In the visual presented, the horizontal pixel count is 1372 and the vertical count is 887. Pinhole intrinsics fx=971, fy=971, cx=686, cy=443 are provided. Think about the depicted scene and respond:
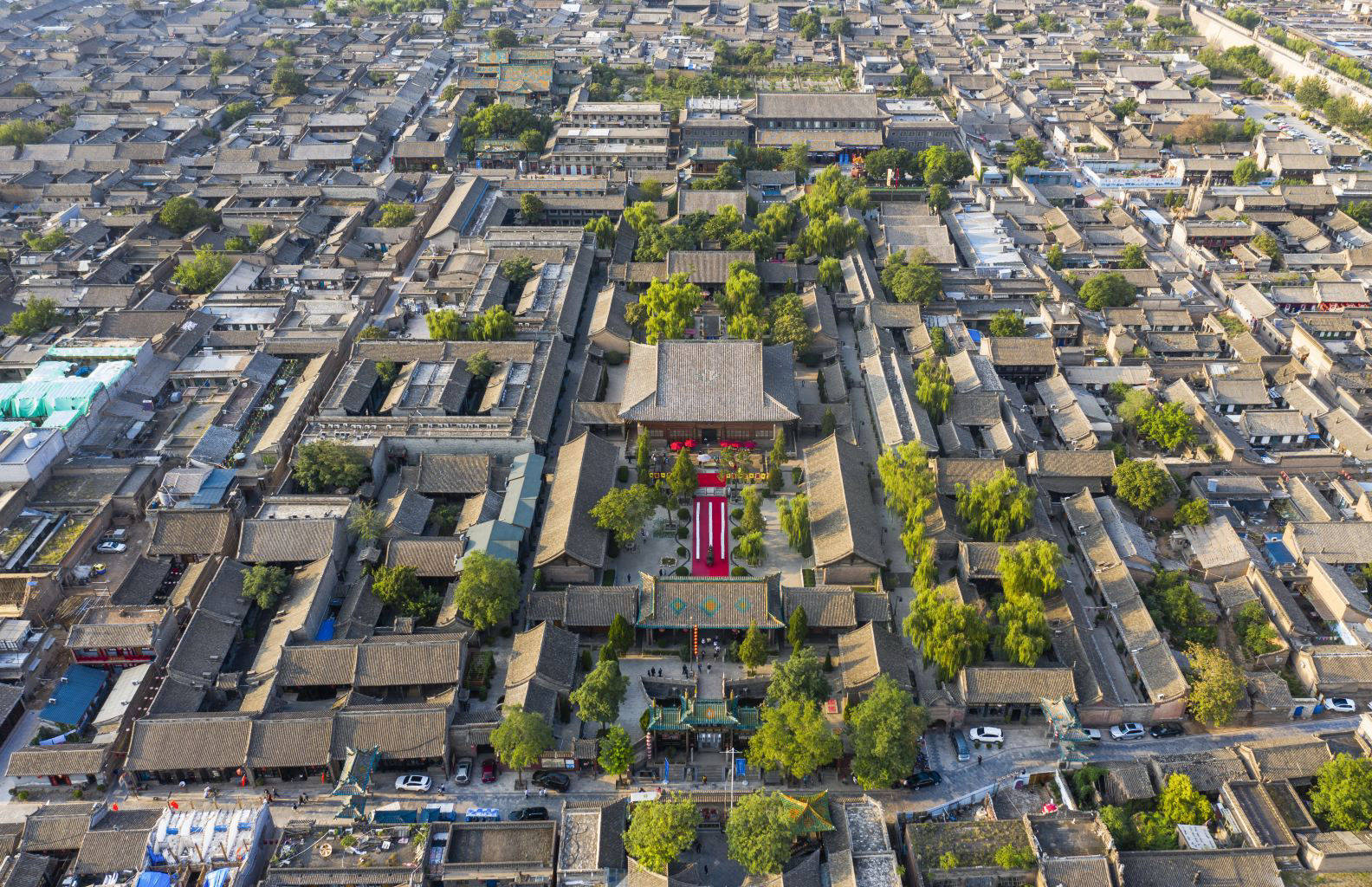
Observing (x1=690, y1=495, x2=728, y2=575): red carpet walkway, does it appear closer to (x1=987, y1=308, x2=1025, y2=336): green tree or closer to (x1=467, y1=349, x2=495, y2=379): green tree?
(x1=467, y1=349, x2=495, y2=379): green tree

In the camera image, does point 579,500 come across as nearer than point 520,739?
No

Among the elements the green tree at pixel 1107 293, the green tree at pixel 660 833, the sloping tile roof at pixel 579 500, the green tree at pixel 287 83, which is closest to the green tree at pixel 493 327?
Answer: the sloping tile roof at pixel 579 500

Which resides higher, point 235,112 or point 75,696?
point 235,112

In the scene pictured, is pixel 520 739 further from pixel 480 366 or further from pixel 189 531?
pixel 480 366

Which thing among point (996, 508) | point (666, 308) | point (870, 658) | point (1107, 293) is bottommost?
point (870, 658)

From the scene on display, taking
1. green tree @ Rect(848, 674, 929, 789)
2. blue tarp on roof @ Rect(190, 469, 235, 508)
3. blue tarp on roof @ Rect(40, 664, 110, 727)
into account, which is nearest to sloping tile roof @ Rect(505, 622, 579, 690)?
green tree @ Rect(848, 674, 929, 789)

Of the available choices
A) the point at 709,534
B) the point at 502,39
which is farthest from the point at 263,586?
the point at 502,39

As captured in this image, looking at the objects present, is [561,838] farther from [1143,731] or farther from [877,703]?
[1143,731]

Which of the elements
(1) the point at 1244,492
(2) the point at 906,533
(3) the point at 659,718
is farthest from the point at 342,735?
(1) the point at 1244,492
